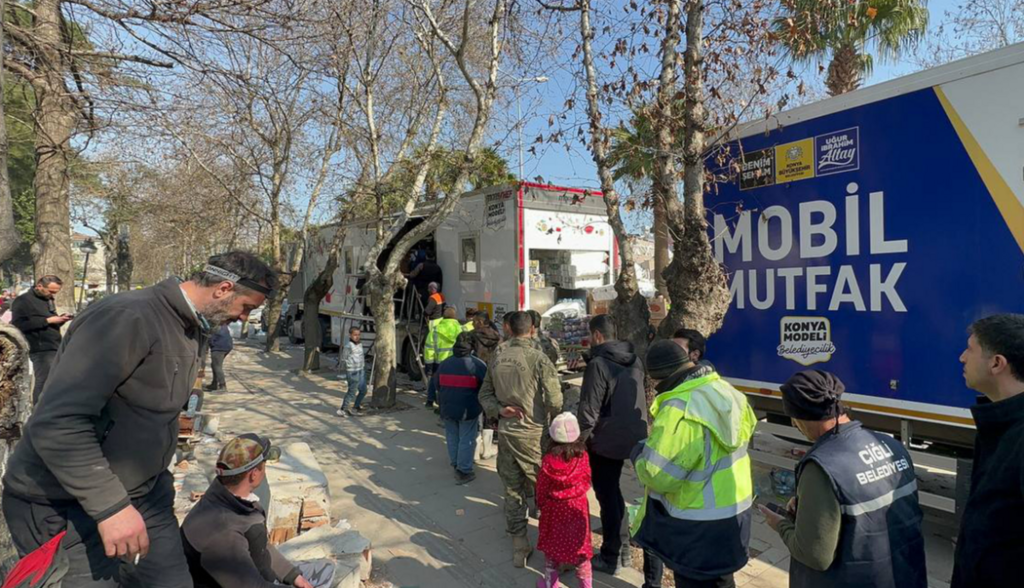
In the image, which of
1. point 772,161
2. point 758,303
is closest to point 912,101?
point 772,161

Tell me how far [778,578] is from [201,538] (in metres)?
3.65

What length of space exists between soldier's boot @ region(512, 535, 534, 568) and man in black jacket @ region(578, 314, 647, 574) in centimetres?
51

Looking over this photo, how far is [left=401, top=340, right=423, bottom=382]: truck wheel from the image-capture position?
10.6m

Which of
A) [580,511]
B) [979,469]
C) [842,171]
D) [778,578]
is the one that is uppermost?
[842,171]

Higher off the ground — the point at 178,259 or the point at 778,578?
the point at 178,259

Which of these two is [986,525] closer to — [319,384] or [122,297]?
[122,297]

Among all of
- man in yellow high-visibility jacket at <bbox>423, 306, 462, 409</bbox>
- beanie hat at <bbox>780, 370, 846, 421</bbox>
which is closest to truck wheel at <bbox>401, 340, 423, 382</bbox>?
man in yellow high-visibility jacket at <bbox>423, 306, 462, 409</bbox>

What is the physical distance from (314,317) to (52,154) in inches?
251

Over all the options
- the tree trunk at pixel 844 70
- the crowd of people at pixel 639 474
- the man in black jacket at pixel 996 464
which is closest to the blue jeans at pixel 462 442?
the crowd of people at pixel 639 474

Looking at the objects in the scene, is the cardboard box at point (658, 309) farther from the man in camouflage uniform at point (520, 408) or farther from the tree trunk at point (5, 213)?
the tree trunk at point (5, 213)

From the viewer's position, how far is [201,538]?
7.73 feet

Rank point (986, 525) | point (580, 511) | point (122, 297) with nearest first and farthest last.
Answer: point (986, 525)
point (122, 297)
point (580, 511)

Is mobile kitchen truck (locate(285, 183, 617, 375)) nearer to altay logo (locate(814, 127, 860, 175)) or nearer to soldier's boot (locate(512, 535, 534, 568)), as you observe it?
altay logo (locate(814, 127, 860, 175))

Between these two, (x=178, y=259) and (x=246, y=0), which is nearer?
(x=246, y=0)
